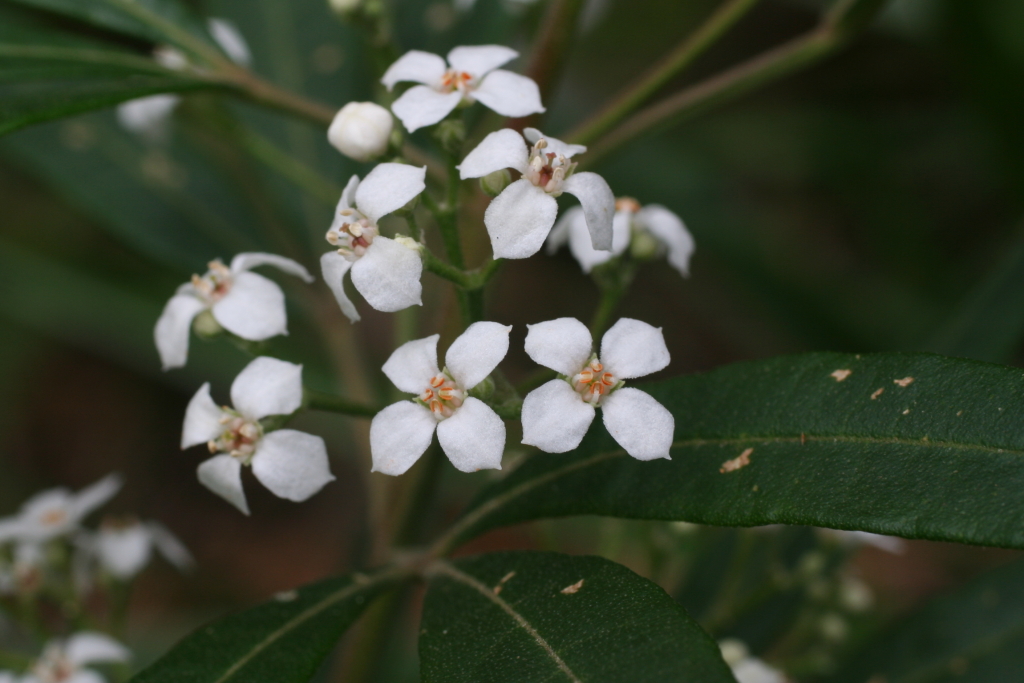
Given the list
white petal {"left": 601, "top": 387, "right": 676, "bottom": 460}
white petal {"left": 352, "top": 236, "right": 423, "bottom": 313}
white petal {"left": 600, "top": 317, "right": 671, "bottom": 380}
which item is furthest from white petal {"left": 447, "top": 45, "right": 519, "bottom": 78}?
white petal {"left": 601, "top": 387, "right": 676, "bottom": 460}

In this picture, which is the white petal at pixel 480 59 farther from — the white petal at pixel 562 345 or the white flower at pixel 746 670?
the white flower at pixel 746 670

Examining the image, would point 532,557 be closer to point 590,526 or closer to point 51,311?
point 590,526

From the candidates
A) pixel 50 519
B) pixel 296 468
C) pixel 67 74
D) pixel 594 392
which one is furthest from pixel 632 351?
pixel 50 519

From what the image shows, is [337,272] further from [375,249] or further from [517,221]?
[517,221]

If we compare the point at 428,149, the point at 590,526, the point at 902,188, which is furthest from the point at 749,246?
the point at 428,149

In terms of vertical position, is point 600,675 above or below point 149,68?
below

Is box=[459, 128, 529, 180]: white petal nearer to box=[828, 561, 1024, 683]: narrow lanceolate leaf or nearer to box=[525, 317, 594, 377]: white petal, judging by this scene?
box=[525, 317, 594, 377]: white petal

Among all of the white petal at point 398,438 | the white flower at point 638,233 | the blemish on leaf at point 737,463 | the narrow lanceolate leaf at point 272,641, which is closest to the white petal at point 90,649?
the narrow lanceolate leaf at point 272,641
